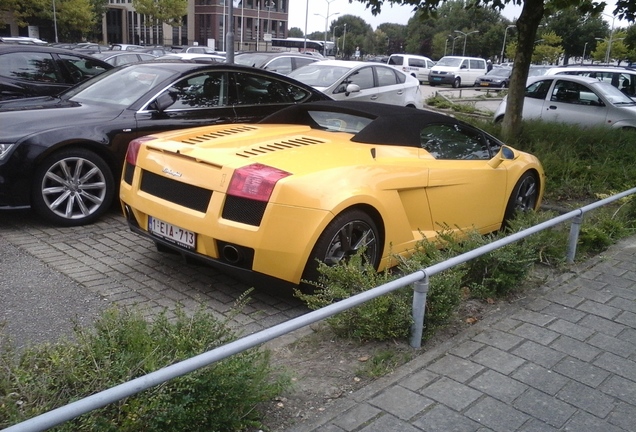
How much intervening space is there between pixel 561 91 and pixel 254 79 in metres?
8.26

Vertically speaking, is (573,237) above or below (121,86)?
below

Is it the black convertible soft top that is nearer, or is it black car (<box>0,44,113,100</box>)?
the black convertible soft top

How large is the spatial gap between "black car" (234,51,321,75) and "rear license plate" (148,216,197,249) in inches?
473

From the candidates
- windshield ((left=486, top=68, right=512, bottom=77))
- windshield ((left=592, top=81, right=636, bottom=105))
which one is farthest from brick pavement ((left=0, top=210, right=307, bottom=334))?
windshield ((left=486, top=68, right=512, bottom=77))

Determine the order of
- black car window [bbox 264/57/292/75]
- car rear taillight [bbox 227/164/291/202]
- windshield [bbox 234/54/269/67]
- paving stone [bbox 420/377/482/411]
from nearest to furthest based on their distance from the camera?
1. paving stone [bbox 420/377/482/411]
2. car rear taillight [bbox 227/164/291/202]
3. black car window [bbox 264/57/292/75]
4. windshield [bbox 234/54/269/67]

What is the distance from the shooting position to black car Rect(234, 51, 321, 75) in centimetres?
1653

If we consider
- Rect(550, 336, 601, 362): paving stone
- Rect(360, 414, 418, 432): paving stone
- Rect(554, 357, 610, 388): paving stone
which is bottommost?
Rect(550, 336, 601, 362): paving stone

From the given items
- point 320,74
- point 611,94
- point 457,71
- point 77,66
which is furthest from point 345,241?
point 457,71

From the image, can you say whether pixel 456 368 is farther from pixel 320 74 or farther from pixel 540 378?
pixel 320 74

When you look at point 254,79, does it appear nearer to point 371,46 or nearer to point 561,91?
Answer: point 561,91

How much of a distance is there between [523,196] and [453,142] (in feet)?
4.38

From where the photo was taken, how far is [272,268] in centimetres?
416

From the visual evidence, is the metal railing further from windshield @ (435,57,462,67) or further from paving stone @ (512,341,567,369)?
windshield @ (435,57,462,67)

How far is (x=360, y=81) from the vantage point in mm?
12852
